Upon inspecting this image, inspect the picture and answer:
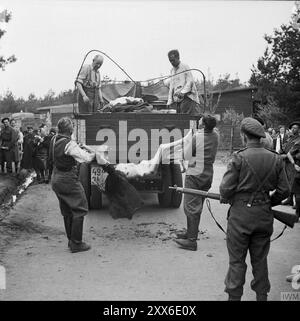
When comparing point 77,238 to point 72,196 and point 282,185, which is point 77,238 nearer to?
point 72,196

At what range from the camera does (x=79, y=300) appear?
4.26 meters

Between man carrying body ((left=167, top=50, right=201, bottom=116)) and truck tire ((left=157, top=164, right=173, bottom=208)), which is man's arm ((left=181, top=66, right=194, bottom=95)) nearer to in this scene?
man carrying body ((left=167, top=50, right=201, bottom=116))

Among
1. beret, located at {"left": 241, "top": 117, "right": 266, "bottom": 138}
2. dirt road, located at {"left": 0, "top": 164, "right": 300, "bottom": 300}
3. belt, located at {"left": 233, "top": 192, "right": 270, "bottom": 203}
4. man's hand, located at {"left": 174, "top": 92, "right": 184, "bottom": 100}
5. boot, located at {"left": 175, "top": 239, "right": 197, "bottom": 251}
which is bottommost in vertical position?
dirt road, located at {"left": 0, "top": 164, "right": 300, "bottom": 300}

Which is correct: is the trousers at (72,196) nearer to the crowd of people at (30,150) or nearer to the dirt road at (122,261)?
the dirt road at (122,261)

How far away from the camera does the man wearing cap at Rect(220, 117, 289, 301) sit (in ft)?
13.0

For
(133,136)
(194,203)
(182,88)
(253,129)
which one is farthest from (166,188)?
(253,129)

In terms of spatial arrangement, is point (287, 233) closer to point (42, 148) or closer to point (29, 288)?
point (29, 288)

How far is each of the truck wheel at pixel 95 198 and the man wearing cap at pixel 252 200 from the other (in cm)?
425

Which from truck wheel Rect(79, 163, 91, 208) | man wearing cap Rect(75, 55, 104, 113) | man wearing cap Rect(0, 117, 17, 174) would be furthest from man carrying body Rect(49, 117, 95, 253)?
man wearing cap Rect(0, 117, 17, 174)

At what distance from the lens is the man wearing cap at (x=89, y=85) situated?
8.54 m

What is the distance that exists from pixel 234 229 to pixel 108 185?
2.76 m

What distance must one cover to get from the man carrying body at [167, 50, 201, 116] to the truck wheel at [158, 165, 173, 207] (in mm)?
1266

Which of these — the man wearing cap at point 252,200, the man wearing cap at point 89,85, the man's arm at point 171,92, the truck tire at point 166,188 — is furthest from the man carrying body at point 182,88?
the man wearing cap at point 252,200

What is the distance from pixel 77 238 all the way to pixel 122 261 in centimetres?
78
